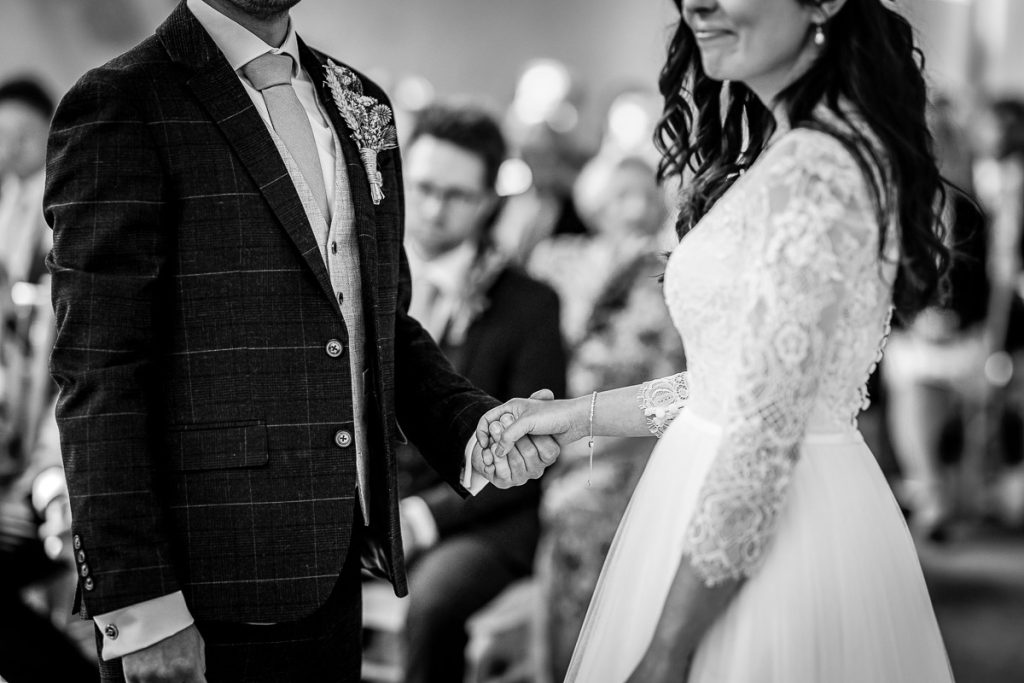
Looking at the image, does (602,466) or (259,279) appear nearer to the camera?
(259,279)

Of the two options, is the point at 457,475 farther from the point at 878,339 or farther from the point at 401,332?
the point at 878,339

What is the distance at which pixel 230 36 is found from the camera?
5.06 ft

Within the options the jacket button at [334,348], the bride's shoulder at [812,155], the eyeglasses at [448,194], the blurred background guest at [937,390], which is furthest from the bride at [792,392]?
the blurred background guest at [937,390]

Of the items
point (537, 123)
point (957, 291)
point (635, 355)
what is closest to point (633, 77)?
point (537, 123)

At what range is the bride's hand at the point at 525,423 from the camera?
1.74 metres

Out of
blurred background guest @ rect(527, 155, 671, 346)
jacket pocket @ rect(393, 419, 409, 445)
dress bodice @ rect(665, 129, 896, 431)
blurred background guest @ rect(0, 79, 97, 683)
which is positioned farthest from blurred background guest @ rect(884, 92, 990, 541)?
dress bodice @ rect(665, 129, 896, 431)

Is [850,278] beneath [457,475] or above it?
above

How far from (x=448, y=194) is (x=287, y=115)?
4.44 feet

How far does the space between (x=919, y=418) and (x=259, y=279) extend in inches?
177

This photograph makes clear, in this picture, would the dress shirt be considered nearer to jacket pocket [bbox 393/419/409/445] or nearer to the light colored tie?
the light colored tie

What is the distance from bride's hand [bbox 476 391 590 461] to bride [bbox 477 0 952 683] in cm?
26

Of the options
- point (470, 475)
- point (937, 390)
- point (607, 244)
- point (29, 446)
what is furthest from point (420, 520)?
point (937, 390)

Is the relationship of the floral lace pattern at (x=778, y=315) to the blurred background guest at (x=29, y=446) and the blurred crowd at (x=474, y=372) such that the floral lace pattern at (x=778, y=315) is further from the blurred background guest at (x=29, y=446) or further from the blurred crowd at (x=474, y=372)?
the blurred background guest at (x=29, y=446)

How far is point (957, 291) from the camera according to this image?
4.96 metres
